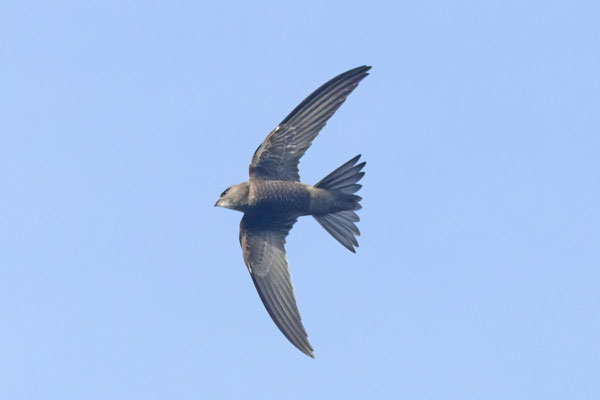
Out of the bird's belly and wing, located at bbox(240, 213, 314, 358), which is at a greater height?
the bird's belly

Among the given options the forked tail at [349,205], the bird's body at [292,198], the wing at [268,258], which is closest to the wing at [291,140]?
the bird's body at [292,198]

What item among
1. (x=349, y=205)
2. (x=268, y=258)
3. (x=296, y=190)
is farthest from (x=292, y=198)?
(x=268, y=258)

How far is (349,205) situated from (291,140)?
1257 millimetres

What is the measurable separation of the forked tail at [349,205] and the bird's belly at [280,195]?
0.87 ft

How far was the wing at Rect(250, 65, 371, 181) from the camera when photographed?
13.7 metres

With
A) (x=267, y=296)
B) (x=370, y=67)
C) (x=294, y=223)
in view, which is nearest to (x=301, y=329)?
(x=267, y=296)

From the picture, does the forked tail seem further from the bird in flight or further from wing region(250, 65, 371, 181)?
wing region(250, 65, 371, 181)

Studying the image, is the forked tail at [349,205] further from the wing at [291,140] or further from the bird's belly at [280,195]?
the wing at [291,140]

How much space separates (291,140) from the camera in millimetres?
13742

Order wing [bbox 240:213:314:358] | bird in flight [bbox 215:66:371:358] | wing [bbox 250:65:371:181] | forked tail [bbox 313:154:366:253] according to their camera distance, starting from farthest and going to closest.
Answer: wing [bbox 240:213:314:358], wing [bbox 250:65:371:181], bird in flight [bbox 215:66:371:358], forked tail [bbox 313:154:366:253]

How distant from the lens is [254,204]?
540 inches

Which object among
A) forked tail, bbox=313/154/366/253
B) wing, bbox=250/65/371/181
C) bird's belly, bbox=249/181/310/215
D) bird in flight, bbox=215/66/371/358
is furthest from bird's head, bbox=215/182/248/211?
forked tail, bbox=313/154/366/253

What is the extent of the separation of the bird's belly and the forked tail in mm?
265

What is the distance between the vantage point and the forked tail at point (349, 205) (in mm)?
13375
